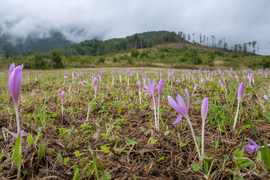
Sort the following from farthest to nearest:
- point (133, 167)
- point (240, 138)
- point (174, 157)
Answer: point (240, 138)
point (174, 157)
point (133, 167)

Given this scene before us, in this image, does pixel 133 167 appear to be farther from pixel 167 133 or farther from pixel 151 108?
pixel 151 108

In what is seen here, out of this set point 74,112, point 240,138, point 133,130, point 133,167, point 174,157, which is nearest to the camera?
point 133,167

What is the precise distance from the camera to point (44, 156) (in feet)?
2.98

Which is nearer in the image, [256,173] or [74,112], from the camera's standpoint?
[256,173]

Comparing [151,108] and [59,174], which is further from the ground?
[151,108]

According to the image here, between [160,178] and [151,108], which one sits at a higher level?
[151,108]

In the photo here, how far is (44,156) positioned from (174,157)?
85cm

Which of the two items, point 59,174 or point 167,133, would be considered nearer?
point 59,174

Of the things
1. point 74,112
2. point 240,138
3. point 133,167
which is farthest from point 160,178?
point 74,112

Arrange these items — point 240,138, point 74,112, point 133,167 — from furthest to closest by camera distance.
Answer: point 74,112, point 240,138, point 133,167

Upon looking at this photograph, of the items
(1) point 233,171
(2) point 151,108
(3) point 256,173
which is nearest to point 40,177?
(1) point 233,171

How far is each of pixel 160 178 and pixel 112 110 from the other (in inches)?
50.9

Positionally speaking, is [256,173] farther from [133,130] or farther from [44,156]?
[44,156]

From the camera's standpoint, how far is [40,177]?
2.67 ft
